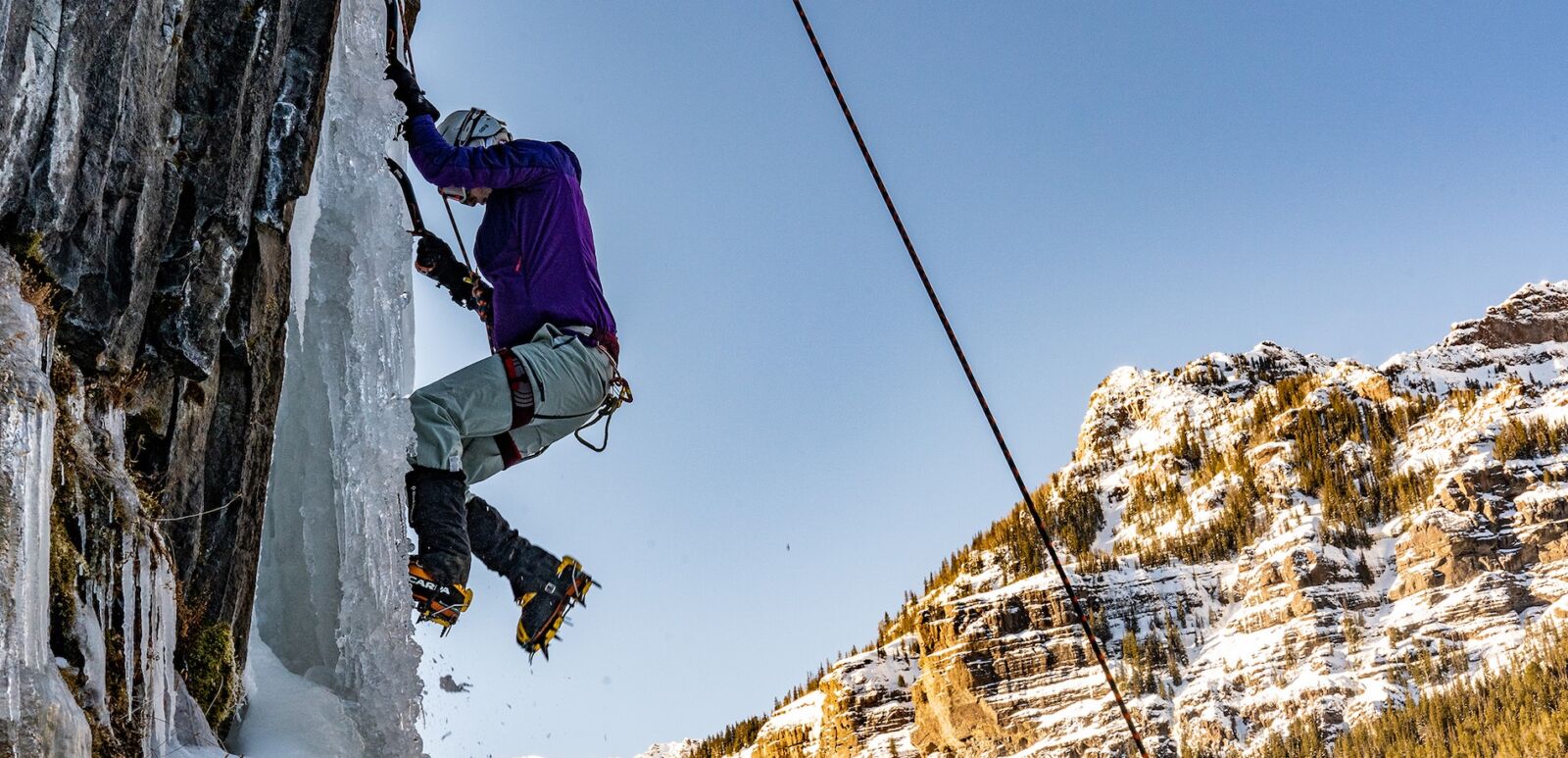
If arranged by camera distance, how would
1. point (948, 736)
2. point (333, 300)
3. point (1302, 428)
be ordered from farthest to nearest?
point (1302, 428)
point (948, 736)
point (333, 300)

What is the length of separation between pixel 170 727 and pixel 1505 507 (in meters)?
137

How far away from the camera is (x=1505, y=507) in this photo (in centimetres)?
12244

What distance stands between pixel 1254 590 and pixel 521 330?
136 metres

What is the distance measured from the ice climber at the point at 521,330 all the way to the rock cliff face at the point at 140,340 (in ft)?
1.98

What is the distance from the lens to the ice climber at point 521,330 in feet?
16.3

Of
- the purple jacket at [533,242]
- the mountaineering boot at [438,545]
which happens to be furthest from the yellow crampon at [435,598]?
the purple jacket at [533,242]

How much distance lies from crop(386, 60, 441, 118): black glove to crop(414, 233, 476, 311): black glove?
0.63m

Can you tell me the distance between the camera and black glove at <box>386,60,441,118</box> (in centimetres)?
523

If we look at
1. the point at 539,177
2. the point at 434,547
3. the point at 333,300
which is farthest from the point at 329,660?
the point at 539,177

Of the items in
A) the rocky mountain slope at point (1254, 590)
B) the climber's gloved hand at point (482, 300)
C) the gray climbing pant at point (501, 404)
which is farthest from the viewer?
the rocky mountain slope at point (1254, 590)

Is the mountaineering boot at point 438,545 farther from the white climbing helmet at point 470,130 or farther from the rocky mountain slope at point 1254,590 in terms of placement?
the rocky mountain slope at point 1254,590

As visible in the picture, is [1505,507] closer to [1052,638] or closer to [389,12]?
[1052,638]

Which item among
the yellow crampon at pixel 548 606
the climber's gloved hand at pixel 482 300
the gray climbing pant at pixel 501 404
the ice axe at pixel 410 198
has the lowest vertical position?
the yellow crampon at pixel 548 606

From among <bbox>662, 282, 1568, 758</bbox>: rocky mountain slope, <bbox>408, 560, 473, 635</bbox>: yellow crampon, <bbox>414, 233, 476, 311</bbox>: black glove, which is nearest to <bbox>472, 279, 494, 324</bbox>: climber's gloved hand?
<bbox>414, 233, 476, 311</bbox>: black glove
